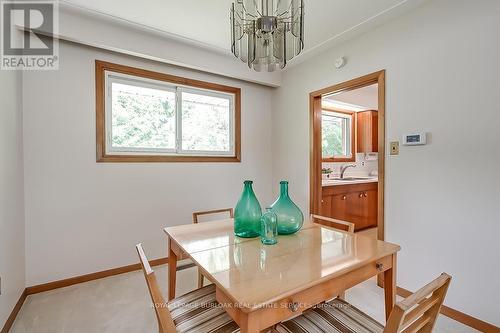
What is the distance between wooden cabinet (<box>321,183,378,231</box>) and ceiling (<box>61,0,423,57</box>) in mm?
1988

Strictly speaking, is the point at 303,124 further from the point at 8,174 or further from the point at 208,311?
the point at 8,174

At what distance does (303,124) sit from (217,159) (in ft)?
3.96

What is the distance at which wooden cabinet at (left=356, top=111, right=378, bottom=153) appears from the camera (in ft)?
14.5

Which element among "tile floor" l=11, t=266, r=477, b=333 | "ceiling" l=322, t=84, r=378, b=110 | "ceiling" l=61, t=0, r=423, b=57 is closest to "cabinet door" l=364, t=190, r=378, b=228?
"ceiling" l=322, t=84, r=378, b=110

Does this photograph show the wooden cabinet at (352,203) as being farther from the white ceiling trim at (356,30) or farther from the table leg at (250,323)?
the table leg at (250,323)

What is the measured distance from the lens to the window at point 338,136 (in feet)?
14.4

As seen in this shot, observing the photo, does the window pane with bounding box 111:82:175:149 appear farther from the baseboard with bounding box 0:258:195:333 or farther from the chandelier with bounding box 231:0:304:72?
the chandelier with bounding box 231:0:304:72

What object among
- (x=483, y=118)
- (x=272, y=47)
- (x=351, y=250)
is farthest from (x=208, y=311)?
(x=483, y=118)

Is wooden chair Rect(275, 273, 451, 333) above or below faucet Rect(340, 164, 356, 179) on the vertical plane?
below

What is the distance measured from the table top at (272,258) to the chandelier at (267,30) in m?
1.14

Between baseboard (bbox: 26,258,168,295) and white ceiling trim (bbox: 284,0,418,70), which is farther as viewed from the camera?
baseboard (bbox: 26,258,168,295)

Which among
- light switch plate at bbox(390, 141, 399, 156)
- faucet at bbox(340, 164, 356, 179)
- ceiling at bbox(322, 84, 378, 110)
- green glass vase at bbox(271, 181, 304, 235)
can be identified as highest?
ceiling at bbox(322, 84, 378, 110)

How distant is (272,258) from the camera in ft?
3.74

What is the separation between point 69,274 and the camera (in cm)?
225
